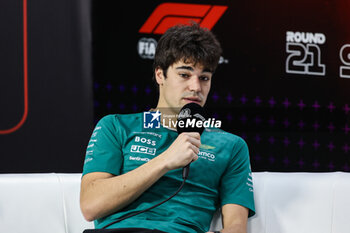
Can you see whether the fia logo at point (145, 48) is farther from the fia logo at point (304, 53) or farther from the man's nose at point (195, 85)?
the man's nose at point (195, 85)

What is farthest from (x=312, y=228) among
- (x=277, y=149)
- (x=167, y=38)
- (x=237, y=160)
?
(x=277, y=149)

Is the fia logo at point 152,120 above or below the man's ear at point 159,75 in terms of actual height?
below

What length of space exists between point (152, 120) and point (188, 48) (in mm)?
282

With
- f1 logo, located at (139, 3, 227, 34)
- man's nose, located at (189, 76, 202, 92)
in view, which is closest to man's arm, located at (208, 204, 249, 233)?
man's nose, located at (189, 76, 202, 92)

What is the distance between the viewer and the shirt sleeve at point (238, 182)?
1508mm

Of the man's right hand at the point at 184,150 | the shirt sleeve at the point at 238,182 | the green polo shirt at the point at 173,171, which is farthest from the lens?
the shirt sleeve at the point at 238,182

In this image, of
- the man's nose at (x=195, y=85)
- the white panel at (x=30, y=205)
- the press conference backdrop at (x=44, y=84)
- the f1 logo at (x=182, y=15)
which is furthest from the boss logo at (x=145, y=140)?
the f1 logo at (x=182, y=15)

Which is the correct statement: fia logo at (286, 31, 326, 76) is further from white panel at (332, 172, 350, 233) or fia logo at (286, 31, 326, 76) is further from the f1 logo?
white panel at (332, 172, 350, 233)

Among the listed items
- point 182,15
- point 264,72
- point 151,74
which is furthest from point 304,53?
point 151,74

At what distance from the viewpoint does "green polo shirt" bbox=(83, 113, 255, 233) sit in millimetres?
1402

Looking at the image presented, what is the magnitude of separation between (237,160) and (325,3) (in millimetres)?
1431

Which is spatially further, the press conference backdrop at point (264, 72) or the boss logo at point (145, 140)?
the press conference backdrop at point (264, 72)

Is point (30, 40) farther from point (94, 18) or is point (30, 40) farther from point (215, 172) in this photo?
point (215, 172)

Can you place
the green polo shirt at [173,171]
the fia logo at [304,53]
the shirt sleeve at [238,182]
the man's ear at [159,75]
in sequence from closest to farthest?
the green polo shirt at [173,171]
the shirt sleeve at [238,182]
the man's ear at [159,75]
the fia logo at [304,53]
